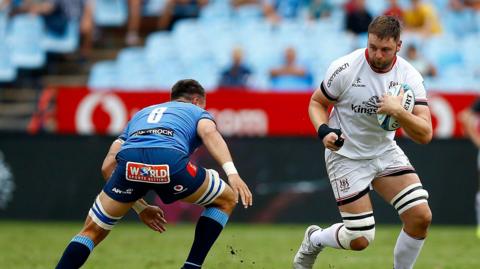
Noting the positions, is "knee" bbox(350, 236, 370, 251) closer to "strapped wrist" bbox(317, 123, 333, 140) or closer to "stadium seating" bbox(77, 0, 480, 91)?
"strapped wrist" bbox(317, 123, 333, 140)

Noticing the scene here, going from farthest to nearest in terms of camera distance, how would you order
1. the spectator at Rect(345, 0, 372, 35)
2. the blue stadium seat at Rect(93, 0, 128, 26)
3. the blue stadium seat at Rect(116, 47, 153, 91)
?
1. the blue stadium seat at Rect(93, 0, 128, 26)
2. the blue stadium seat at Rect(116, 47, 153, 91)
3. the spectator at Rect(345, 0, 372, 35)

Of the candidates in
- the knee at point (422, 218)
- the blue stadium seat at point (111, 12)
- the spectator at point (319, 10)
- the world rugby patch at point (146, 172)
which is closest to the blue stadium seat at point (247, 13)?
the spectator at point (319, 10)

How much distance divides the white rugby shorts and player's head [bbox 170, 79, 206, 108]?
1.42 meters

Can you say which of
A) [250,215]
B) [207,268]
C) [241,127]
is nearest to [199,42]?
[241,127]

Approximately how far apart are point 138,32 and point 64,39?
5.85ft

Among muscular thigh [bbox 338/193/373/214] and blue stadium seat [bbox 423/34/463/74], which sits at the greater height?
muscular thigh [bbox 338/193/373/214]

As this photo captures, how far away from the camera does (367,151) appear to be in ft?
31.0

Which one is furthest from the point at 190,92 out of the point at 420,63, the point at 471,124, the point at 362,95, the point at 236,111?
the point at 420,63

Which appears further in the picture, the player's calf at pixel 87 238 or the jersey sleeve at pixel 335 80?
the jersey sleeve at pixel 335 80

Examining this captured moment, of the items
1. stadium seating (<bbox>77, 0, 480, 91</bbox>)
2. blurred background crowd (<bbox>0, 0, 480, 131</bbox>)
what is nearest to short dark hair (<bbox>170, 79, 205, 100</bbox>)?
blurred background crowd (<bbox>0, 0, 480, 131</bbox>)

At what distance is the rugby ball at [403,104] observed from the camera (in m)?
8.81

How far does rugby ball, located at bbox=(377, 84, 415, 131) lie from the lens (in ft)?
28.9

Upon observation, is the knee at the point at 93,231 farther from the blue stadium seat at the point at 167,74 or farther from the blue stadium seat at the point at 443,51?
the blue stadium seat at the point at 443,51

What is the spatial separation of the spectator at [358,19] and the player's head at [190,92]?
438 inches
